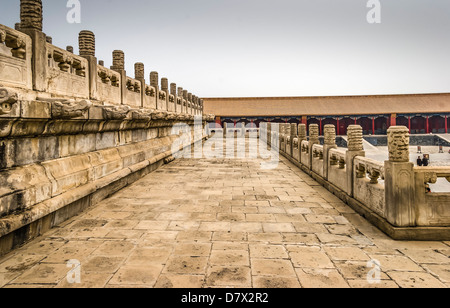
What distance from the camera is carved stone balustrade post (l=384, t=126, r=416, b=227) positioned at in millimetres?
3248

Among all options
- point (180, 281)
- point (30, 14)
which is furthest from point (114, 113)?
point (180, 281)

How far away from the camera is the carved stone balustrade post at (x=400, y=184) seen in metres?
3.25

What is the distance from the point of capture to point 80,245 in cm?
308

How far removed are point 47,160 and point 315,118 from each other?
31.1 meters

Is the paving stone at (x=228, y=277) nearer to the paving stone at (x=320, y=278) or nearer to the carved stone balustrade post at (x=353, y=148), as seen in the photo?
the paving stone at (x=320, y=278)

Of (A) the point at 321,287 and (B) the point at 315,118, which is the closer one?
(A) the point at 321,287

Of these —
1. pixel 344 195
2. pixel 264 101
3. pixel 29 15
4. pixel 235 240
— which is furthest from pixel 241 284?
pixel 264 101

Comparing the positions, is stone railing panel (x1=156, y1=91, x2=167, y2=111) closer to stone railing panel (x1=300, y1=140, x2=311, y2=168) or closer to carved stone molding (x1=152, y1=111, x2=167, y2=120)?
carved stone molding (x1=152, y1=111, x2=167, y2=120)

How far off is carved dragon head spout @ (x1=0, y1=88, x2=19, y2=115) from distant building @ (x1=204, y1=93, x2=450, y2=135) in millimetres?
28782

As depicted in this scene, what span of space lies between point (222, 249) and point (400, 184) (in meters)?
2.14

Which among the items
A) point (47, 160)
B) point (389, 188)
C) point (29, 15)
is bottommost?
point (389, 188)

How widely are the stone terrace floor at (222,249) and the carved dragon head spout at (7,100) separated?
139cm

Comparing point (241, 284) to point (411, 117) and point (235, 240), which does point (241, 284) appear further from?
point (411, 117)

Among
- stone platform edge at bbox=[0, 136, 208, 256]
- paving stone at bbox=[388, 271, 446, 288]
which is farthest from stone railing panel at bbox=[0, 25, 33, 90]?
paving stone at bbox=[388, 271, 446, 288]
